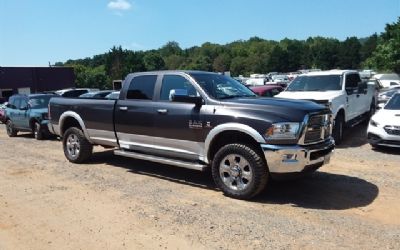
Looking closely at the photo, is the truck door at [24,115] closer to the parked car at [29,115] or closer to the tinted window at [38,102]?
the parked car at [29,115]

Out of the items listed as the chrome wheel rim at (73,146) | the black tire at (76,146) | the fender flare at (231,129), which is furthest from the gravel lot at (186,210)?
the fender flare at (231,129)

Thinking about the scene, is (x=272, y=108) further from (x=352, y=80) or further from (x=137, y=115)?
(x=352, y=80)

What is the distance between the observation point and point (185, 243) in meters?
5.00

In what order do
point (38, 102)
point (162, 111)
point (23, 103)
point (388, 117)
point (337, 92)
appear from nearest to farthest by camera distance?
point (162, 111) < point (388, 117) < point (337, 92) < point (38, 102) < point (23, 103)

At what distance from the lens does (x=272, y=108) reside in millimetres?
6457

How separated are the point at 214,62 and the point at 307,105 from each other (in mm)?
160716

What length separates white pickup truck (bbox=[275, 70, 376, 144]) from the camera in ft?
38.1

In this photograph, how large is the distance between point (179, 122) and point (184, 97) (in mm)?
467

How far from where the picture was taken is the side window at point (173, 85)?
7.51m

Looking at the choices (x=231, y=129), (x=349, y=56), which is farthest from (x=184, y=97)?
(x=349, y=56)

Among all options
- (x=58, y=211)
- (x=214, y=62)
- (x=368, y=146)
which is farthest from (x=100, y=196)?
(x=214, y=62)

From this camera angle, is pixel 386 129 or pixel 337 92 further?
pixel 337 92

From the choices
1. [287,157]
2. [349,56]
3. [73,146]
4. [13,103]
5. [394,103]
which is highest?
[349,56]

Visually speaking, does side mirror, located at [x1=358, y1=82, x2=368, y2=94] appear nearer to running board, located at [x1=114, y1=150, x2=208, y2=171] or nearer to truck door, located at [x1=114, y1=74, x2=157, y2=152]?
truck door, located at [x1=114, y1=74, x2=157, y2=152]
